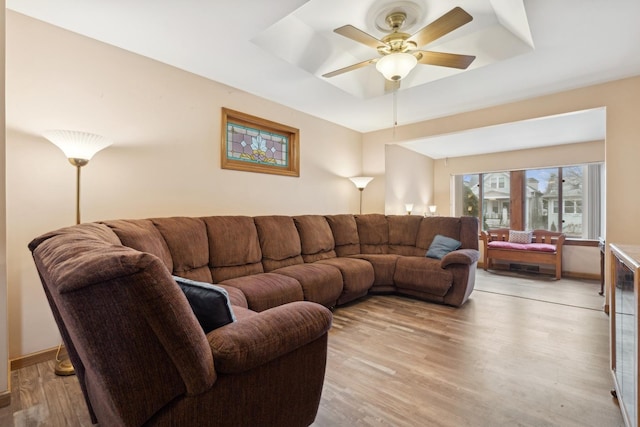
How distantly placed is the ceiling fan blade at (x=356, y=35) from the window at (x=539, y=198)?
532 centimetres

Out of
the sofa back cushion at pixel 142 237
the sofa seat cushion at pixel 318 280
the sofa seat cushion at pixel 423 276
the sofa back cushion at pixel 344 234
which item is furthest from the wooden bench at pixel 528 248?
the sofa back cushion at pixel 142 237

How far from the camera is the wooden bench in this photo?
16.0 ft

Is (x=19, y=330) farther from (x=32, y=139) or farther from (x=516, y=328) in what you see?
(x=516, y=328)

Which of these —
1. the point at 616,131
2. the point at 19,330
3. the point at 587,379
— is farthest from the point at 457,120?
the point at 19,330

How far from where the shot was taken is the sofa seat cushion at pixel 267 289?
2.30 m

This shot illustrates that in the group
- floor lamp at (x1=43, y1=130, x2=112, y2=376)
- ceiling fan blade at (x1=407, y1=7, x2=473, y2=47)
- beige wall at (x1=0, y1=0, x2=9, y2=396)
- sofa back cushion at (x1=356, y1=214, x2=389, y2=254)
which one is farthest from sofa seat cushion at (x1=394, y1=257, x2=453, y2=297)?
beige wall at (x1=0, y1=0, x2=9, y2=396)

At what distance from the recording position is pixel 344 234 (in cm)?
407

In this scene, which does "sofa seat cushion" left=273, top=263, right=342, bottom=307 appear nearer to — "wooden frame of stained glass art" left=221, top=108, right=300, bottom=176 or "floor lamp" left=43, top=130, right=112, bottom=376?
"wooden frame of stained glass art" left=221, top=108, right=300, bottom=176

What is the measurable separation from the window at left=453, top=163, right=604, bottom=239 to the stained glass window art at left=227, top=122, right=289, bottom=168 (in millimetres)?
4657

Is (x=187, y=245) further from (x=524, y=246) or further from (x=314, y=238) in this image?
(x=524, y=246)

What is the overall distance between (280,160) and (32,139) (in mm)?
2339

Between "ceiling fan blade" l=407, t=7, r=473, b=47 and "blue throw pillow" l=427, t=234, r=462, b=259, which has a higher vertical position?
"ceiling fan blade" l=407, t=7, r=473, b=47

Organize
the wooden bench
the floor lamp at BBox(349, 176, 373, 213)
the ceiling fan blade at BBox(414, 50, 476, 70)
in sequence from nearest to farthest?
the ceiling fan blade at BBox(414, 50, 476, 70)
the floor lamp at BBox(349, 176, 373, 213)
the wooden bench

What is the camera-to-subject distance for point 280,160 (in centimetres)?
385
